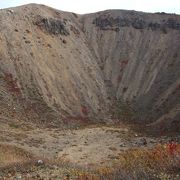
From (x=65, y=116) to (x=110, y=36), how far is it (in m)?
28.6

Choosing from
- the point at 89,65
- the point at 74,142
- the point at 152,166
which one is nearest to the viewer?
the point at 152,166

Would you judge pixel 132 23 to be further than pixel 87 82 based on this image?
Yes

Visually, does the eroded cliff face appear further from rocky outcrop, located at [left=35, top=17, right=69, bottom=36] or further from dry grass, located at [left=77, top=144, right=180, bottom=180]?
dry grass, located at [left=77, top=144, right=180, bottom=180]

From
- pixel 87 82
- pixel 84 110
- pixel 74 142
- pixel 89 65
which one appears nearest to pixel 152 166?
pixel 74 142

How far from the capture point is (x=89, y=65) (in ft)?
267

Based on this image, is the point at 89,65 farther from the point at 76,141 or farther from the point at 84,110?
the point at 76,141

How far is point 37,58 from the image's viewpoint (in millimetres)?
74812

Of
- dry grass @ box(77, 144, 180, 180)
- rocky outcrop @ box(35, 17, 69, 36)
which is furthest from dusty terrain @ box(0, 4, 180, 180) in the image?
dry grass @ box(77, 144, 180, 180)

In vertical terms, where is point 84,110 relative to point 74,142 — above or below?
below

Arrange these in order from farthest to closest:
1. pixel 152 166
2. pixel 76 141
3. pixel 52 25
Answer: pixel 52 25 → pixel 76 141 → pixel 152 166

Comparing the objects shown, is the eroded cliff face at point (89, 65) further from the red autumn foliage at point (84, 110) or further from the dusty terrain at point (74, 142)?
the dusty terrain at point (74, 142)

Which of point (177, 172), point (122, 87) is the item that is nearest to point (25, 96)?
point (122, 87)

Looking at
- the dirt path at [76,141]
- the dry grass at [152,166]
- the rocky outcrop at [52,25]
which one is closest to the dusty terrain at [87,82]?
the dirt path at [76,141]

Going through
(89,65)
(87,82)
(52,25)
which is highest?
(52,25)
